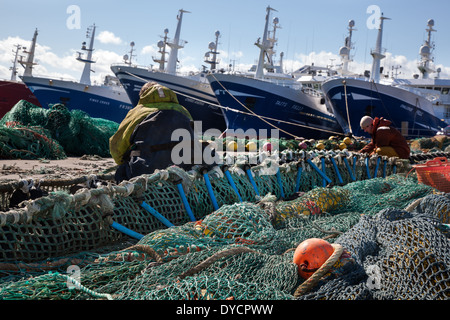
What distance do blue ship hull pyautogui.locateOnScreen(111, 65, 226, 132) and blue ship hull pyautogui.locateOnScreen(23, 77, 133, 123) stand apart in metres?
5.26

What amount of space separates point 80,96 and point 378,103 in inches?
732

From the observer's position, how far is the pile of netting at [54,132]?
9195mm

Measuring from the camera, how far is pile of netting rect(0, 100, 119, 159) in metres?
9.20

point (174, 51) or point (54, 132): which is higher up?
point (174, 51)

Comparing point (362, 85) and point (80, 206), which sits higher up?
point (362, 85)

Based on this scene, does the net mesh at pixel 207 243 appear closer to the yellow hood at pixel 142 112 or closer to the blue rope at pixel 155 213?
the blue rope at pixel 155 213

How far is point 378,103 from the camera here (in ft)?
59.7

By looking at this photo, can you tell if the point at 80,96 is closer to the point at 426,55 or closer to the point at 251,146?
the point at 251,146

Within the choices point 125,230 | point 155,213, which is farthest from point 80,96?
point 125,230

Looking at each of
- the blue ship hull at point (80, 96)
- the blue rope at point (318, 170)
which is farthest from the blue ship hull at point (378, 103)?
the blue ship hull at point (80, 96)

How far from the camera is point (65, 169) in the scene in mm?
7691
